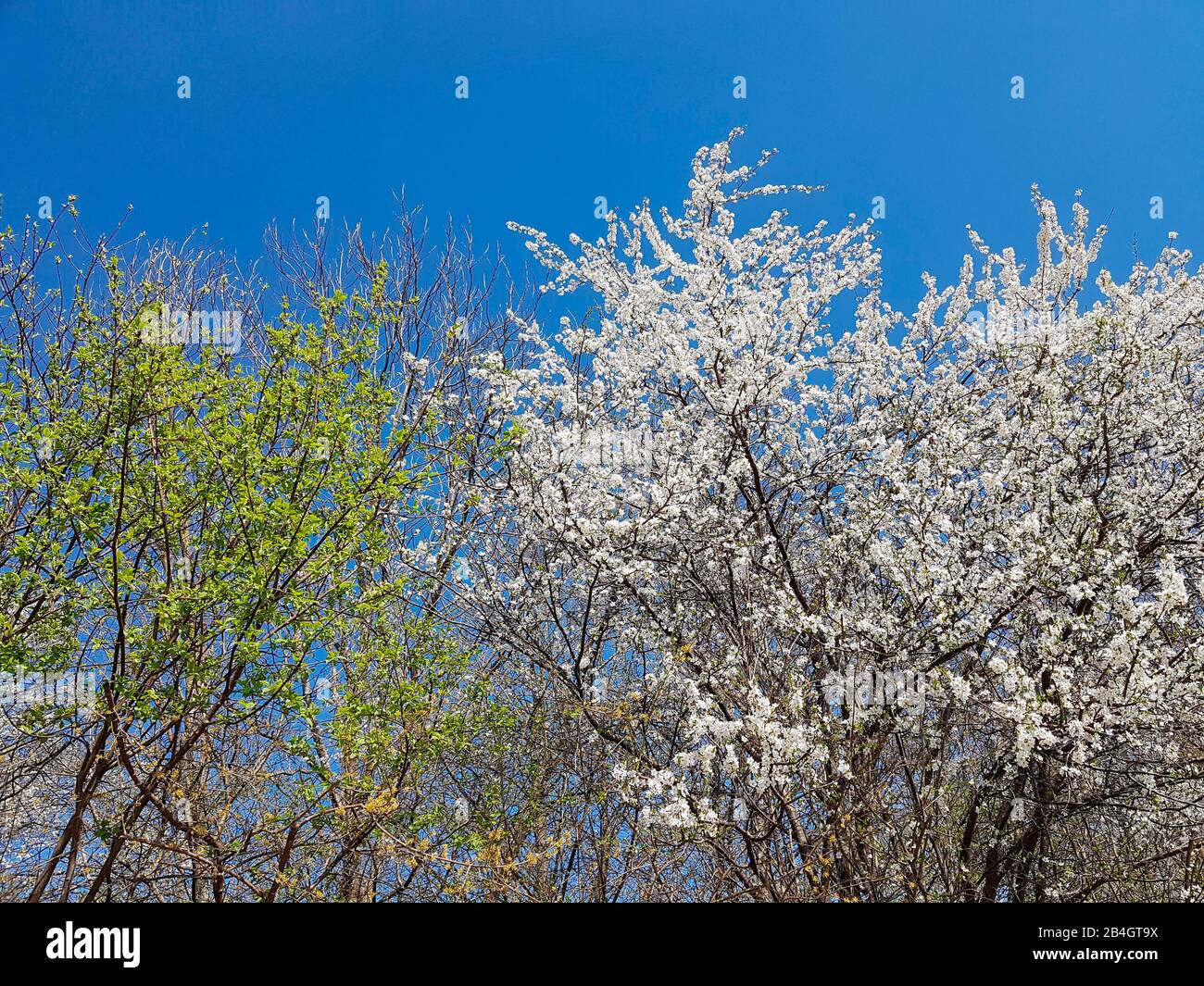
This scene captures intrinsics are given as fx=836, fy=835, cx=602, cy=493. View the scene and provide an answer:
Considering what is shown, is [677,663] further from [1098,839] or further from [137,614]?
[137,614]

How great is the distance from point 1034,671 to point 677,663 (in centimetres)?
230

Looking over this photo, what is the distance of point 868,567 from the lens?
5.74 m

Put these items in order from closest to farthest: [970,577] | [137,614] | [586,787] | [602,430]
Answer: [970,577] < [137,614] < [602,430] < [586,787]

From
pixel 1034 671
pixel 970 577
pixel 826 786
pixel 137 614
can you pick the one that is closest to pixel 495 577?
pixel 137 614

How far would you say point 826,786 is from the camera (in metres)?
4.70

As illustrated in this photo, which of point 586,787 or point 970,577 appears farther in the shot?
point 586,787

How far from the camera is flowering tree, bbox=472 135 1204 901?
184 inches

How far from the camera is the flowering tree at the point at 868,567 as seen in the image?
4.67 metres
